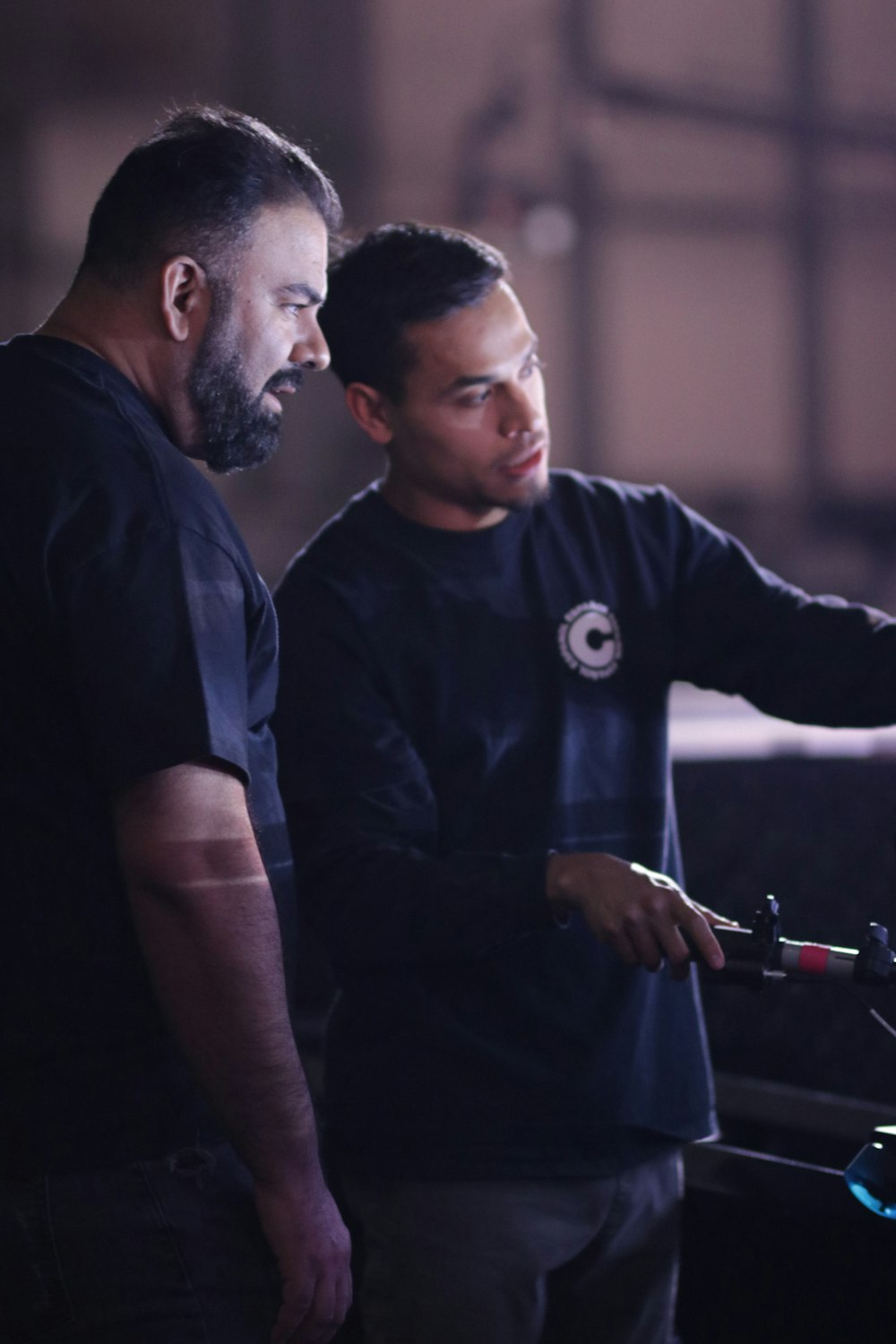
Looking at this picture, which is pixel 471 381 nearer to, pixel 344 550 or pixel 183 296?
pixel 344 550

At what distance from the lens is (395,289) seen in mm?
1310

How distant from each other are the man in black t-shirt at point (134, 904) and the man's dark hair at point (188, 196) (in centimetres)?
3

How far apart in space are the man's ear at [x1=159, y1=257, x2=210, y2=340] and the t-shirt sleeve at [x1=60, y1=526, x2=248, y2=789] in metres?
0.19

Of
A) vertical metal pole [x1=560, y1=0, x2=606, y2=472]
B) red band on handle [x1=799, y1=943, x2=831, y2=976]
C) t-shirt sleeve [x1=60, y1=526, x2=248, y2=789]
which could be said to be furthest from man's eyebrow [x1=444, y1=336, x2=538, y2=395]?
vertical metal pole [x1=560, y1=0, x2=606, y2=472]

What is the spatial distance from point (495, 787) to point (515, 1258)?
420 mm

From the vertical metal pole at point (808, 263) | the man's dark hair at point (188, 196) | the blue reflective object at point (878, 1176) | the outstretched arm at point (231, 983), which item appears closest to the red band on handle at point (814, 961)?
the blue reflective object at point (878, 1176)

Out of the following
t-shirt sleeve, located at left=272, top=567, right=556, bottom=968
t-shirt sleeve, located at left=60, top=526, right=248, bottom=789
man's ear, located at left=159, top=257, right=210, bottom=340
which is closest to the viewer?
t-shirt sleeve, located at left=60, top=526, right=248, bottom=789

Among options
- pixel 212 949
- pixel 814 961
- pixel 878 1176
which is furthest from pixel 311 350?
pixel 878 1176

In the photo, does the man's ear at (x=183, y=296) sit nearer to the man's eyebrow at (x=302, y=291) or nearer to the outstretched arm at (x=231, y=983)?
the man's eyebrow at (x=302, y=291)

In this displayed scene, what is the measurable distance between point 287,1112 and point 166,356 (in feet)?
1.77

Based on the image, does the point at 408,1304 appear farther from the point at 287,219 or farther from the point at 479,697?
the point at 287,219

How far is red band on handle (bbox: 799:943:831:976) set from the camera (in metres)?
→ 0.87

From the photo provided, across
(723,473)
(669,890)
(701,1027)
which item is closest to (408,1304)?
(701,1027)

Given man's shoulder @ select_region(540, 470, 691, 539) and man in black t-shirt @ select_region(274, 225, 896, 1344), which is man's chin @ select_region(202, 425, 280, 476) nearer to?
man in black t-shirt @ select_region(274, 225, 896, 1344)
